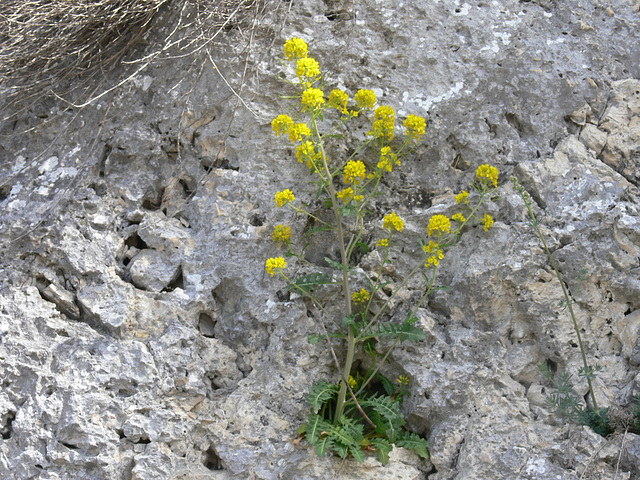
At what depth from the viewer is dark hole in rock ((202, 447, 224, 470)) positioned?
235 cm

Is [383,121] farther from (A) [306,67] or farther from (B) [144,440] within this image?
(B) [144,440]

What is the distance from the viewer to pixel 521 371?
8.07 ft

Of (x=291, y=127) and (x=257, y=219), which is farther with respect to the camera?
(x=257, y=219)

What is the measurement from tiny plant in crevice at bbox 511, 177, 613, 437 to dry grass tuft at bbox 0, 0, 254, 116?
70.4 inches

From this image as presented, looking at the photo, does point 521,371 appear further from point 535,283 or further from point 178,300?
point 178,300

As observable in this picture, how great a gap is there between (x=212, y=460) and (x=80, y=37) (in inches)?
86.0

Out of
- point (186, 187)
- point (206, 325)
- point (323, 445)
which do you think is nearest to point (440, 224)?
point (323, 445)

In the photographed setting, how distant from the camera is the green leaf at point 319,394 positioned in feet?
7.68

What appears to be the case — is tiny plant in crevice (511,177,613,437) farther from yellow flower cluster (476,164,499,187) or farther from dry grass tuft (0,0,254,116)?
dry grass tuft (0,0,254,116)

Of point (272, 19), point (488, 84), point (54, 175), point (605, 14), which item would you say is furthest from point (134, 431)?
point (605, 14)

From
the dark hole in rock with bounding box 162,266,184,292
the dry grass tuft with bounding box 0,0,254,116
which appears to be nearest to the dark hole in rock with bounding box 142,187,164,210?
the dark hole in rock with bounding box 162,266,184,292

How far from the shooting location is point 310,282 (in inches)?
94.8

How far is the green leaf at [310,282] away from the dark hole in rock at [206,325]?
0.42 meters

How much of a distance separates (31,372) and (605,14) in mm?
3325
